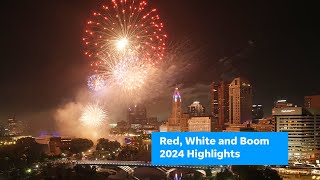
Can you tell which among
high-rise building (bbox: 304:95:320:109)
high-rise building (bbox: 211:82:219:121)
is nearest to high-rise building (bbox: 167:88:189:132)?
high-rise building (bbox: 211:82:219:121)

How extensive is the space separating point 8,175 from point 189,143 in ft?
40.8

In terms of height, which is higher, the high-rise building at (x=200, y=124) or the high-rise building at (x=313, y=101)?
the high-rise building at (x=313, y=101)

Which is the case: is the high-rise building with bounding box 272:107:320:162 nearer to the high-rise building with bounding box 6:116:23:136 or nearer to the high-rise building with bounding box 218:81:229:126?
the high-rise building with bounding box 218:81:229:126

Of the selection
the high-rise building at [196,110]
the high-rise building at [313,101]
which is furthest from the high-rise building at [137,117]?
the high-rise building at [313,101]

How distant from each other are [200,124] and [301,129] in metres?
8.62

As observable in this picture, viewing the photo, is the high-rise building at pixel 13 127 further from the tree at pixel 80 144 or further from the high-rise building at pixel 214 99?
the high-rise building at pixel 214 99

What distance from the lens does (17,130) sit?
36.8 m

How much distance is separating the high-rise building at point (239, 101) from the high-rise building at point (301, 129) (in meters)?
7.44

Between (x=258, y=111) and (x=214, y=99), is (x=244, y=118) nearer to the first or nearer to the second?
(x=214, y=99)

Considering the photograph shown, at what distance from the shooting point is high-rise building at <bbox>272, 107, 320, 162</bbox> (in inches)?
803

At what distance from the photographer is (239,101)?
29.9 metres

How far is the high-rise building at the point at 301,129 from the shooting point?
2041cm

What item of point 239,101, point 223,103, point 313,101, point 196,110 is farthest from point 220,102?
point 313,101

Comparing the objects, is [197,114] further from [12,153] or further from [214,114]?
[12,153]
